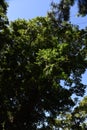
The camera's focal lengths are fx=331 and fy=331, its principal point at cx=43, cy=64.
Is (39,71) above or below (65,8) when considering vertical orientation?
above

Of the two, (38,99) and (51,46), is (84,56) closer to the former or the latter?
(51,46)

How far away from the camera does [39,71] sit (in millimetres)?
30688

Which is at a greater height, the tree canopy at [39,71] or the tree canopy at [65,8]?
the tree canopy at [39,71]

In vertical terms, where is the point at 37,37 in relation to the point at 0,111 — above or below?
above

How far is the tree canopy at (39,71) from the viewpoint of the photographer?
30297 mm

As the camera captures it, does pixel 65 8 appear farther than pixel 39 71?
No

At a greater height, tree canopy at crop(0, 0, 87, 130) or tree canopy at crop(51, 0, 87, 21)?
tree canopy at crop(0, 0, 87, 130)

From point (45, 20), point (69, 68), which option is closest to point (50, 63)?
point (69, 68)

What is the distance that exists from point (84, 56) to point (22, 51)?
6134 mm

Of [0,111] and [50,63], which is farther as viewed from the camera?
[0,111]

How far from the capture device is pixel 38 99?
104 feet

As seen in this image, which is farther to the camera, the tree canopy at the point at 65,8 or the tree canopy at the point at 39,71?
the tree canopy at the point at 39,71

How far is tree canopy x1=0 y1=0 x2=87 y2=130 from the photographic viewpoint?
3030 cm

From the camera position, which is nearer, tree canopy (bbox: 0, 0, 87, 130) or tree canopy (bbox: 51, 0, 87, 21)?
tree canopy (bbox: 51, 0, 87, 21)
